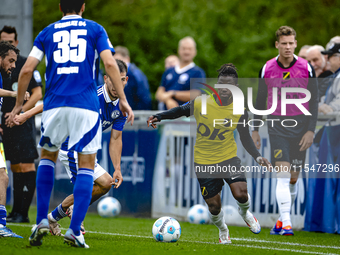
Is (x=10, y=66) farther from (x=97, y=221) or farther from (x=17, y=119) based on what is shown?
(x=97, y=221)

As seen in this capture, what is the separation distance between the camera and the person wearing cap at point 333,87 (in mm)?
8102

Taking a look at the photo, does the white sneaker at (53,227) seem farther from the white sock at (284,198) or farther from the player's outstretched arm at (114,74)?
the white sock at (284,198)

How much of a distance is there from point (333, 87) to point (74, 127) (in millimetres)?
4687

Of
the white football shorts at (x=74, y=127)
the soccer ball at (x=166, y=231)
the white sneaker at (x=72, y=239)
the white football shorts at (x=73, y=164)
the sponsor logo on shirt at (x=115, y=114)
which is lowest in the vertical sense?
the soccer ball at (x=166, y=231)

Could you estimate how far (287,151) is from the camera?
7695 mm

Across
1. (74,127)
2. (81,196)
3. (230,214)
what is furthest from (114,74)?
(230,214)

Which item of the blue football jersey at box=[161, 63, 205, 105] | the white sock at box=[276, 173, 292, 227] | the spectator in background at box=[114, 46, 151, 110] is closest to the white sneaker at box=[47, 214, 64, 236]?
the white sock at box=[276, 173, 292, 227]

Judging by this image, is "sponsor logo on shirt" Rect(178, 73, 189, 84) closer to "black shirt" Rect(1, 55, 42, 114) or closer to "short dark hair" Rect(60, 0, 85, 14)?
"black shirt" Rect(1, 55, 42, 114)

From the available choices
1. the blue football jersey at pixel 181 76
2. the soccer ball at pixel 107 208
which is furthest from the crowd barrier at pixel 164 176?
the blue football jersey at pixel 181 76

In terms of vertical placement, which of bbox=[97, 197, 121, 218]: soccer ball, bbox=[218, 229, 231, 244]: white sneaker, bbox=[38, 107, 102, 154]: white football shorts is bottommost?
bbox=[97, 197, 121, 218]: soccer ball

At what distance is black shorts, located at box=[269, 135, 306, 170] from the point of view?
768 cm

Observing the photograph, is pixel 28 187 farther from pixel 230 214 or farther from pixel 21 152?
pixel 230 214

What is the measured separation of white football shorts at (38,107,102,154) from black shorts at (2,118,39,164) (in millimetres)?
3300

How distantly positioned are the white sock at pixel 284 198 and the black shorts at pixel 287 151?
26 cm
